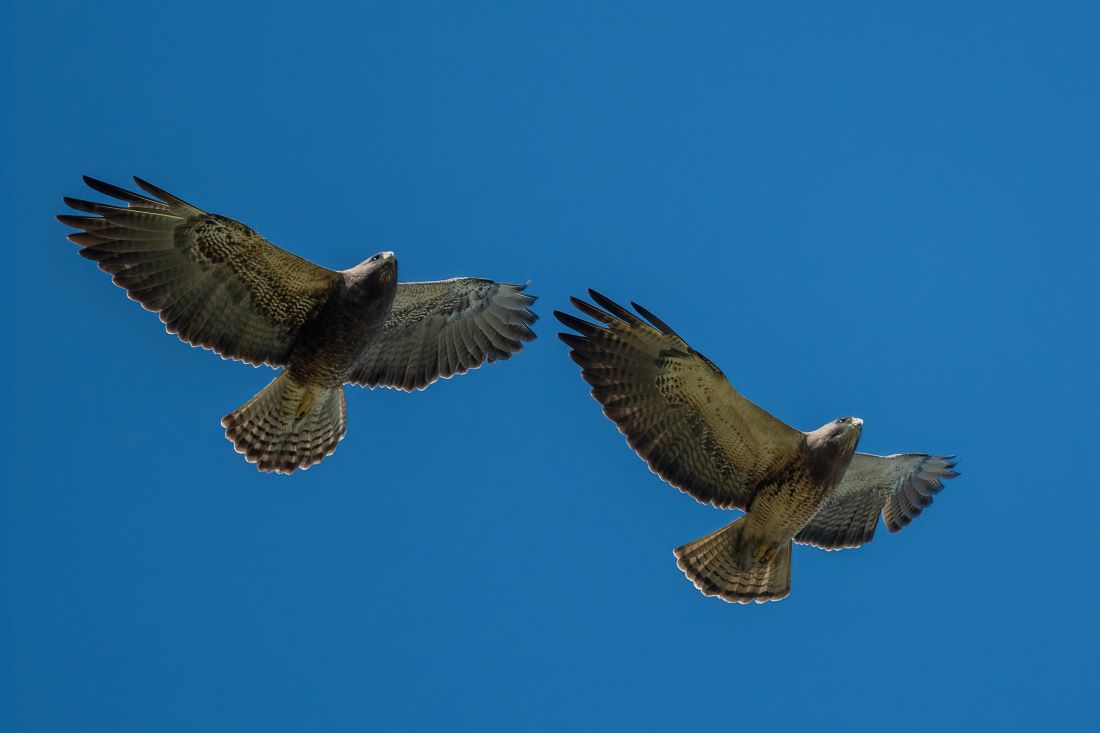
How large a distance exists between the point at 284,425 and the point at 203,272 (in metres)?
1.64

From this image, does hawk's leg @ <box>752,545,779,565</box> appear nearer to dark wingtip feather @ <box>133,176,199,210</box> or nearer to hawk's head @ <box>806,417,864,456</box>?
hawk's head @ <box>806,417,864,456</box>

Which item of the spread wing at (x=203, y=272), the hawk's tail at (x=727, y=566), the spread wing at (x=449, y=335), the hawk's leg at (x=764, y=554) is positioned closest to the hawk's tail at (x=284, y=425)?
the spread wing at (x=203, y=272)

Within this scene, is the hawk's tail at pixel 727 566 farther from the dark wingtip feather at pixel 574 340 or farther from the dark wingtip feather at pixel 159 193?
the dark wingtip feather at pixel 159 193

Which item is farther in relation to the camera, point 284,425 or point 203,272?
point 284,425

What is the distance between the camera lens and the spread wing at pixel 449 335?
14.1 meters

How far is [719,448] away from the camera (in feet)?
43.6

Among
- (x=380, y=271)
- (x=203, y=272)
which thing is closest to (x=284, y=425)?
(x=203, y=272)

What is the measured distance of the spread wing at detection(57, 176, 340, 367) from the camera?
12695 millimetres

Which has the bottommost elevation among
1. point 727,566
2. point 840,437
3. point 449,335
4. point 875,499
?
point 727,566

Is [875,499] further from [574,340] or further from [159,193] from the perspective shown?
[159,193]

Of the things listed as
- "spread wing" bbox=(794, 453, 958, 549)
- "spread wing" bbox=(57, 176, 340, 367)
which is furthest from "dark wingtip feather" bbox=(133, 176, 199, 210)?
"spread wing" bbox=(794, 453, 958, 549)

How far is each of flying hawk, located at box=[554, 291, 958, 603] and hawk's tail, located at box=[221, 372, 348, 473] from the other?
2.43 m

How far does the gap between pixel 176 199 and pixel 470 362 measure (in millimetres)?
3176

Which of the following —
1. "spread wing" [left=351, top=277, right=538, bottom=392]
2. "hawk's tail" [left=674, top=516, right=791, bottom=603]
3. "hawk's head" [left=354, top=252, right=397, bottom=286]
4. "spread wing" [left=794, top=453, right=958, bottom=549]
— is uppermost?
"spread wing" [left=351, top=277, right=538, bottom=392]
